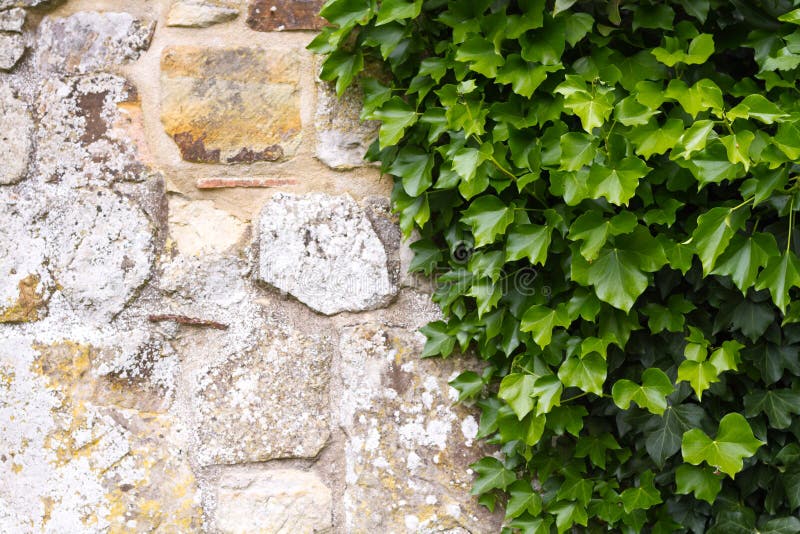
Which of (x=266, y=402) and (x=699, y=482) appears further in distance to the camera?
(x=266, y=402)

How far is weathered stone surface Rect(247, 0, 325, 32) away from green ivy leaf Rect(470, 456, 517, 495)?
827mm

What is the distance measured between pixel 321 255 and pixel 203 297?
22 centimetres

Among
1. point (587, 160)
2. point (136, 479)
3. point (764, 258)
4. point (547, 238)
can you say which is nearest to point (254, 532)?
point (136, 479)

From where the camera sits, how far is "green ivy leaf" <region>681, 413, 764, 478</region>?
1.01 m

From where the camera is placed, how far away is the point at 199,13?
3.98 feet

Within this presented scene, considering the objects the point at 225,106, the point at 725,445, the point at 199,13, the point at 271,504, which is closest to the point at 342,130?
the point at 225,106

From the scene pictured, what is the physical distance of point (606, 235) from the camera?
0.99 metres

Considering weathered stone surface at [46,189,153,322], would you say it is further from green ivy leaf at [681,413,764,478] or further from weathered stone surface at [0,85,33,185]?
green ivy leaf at [681,413,764,478]

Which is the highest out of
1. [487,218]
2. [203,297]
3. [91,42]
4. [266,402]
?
[91,42]

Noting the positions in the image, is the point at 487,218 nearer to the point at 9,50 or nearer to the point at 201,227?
the point at 201,227

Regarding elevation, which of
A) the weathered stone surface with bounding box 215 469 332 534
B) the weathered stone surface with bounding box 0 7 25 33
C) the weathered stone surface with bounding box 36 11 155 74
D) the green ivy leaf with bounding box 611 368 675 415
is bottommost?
the weathered stone surface with bounding box 215 469 332 534

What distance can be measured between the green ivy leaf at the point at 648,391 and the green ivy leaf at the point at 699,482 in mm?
124

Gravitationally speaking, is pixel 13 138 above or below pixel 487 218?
above

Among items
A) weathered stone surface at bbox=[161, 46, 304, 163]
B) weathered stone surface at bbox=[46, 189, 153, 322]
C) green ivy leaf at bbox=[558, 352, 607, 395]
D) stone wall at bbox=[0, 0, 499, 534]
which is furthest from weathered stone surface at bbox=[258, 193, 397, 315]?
green ivy leaf at bbox=[558, 352, 607, 395]
